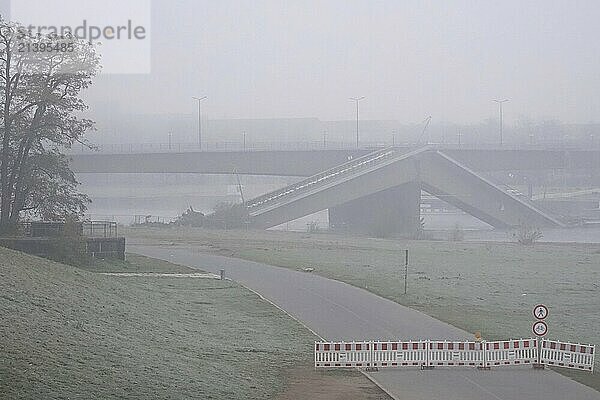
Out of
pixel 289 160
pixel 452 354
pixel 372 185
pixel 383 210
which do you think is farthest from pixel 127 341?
pixel 289 160

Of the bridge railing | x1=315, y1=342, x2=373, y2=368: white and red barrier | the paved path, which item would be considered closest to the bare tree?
the paved path

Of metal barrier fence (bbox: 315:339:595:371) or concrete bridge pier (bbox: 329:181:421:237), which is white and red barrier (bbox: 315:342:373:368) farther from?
concrete bridge pier (bbox: 329:181:421:237)

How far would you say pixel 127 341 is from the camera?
19.2 meters

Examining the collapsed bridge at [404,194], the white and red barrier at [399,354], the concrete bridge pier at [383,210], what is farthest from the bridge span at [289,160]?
the white and red barrier at [399,354]

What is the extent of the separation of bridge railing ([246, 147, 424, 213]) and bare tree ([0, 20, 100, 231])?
1421 inches

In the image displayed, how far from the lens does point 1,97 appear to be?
50656 mm

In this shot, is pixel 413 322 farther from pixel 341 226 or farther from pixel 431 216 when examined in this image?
pixel 431 216

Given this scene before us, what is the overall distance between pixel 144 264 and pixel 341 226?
145 feet

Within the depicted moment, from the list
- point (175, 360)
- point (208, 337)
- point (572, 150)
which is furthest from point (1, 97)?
point (572, 150)

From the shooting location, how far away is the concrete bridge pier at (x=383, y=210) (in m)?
87.2

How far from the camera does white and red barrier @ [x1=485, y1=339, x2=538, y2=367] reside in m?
20.4

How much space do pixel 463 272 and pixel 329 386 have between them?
90.1 ft

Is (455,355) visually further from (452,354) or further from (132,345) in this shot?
(132,345)

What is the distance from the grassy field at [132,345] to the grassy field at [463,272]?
20.9 feet
